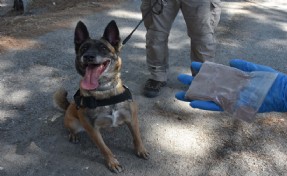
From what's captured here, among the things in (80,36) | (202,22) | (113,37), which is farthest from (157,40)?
(80,36)

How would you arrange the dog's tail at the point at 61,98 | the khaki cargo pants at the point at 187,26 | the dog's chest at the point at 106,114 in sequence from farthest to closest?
1. the khaki cargo pants at the point at 187,26
2. the dog's tail at the point at 61,98
3. the dog's chest at the point at 106,114

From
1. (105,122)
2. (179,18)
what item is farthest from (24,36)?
(105,122)

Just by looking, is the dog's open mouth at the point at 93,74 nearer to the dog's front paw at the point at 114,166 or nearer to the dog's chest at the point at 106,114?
the dog's chest at the point at 106,114

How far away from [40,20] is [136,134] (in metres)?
4.79

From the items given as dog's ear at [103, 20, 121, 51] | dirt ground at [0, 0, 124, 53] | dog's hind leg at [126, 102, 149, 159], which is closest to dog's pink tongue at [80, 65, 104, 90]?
dog's ear at [103, 20, 121, 51]

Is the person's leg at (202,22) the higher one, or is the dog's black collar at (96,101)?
the person's leg at (202,22)

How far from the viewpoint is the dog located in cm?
318

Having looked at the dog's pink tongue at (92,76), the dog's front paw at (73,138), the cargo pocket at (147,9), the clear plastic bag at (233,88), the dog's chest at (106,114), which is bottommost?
the dog's front paw at (73,138)

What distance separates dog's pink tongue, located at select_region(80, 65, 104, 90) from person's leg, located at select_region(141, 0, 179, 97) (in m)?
1.33

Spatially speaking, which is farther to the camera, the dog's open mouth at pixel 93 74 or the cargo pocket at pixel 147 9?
the cargo pocket at pixel 147 9

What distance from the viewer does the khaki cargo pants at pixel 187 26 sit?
405cm

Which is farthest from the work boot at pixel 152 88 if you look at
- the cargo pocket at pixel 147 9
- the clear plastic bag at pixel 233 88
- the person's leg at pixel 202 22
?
the clear plastic bag at pixel 233 88

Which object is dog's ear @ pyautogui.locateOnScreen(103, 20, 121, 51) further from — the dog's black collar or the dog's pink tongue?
the dog's black collar

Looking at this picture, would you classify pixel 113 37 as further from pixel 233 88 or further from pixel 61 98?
pixel 233 88
